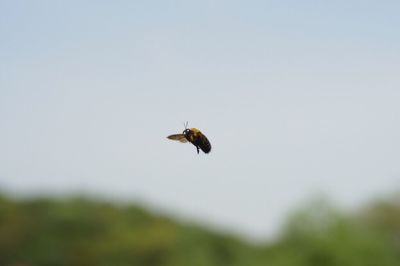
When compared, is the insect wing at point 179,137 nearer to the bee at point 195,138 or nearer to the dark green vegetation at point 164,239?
the bee at point 195,138

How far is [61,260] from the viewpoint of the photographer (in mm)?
84375

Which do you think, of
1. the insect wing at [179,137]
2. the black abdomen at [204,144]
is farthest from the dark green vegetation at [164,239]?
the black abdomen at [204,144]

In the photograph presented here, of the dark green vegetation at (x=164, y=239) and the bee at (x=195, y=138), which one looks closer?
the bee at (x=195, y=138)

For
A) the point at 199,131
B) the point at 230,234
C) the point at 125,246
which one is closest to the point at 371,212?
the point at 230,234

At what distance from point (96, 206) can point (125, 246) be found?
13.3m

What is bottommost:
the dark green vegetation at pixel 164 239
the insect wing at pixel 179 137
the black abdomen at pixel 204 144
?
the black abdomen at pixel 204 144

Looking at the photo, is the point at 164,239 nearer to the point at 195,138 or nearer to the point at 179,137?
the point at 179,137

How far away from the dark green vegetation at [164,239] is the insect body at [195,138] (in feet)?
186

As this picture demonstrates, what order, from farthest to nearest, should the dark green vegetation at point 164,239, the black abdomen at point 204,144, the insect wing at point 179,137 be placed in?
the dark green vegetation at point 164,239
the insect wing at point 179,137
the black abdomen at point 204,144

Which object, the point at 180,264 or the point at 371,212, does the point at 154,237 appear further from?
the point at 371,212

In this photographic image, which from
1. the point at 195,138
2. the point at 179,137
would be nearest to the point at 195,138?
the point at 195,138

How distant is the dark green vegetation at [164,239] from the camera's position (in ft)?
198

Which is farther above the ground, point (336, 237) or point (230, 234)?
point (230, 234)

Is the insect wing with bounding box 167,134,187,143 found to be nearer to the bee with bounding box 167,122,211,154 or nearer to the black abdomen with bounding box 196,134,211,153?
the bee with bounding box 167,122,211,154
